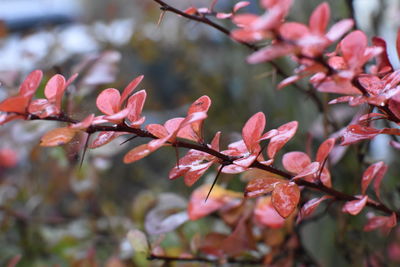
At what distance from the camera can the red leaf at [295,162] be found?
0.41 meters

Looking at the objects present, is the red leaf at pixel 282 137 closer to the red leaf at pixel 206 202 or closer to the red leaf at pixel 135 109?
the red leaf at pixel 135 109

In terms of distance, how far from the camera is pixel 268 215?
562 mm

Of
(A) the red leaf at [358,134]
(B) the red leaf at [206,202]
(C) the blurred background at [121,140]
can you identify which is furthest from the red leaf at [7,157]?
(A) the red leaf at [358,134]

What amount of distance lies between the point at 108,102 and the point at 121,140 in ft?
2.43

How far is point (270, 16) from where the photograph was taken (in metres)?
0.22

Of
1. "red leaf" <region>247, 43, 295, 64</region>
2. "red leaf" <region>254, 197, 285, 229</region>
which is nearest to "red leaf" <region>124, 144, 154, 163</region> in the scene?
"red leaf" <region>247, 43, 295, 64</region>

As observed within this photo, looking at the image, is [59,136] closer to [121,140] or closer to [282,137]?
[282,137]

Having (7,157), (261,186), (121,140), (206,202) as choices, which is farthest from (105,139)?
(7,157)

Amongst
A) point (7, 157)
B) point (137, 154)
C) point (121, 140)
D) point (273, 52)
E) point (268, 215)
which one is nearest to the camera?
point (273, 52)

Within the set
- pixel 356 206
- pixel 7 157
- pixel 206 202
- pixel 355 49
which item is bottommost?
pixel 7 157

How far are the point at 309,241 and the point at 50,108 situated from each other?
2.43ft

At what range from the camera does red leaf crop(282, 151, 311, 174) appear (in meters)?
0.41

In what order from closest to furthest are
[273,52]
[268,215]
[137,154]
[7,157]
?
[273,52], [137,154], [268,215], [7,157]

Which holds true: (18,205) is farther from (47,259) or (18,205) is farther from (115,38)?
(115,38)
